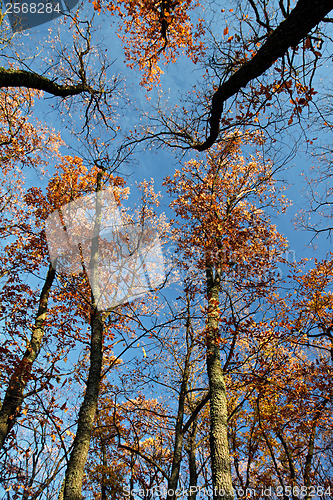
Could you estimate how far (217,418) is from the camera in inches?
203

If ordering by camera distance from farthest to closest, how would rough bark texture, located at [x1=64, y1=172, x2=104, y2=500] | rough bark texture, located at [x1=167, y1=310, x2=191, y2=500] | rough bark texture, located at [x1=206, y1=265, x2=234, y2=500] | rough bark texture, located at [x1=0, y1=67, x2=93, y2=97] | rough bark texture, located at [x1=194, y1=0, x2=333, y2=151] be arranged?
rough bark texture, located at [x1=167, y1=310, x2=191, y2=500] → rough bark texture, located at [x1=206, y1=265, x2=234, y2=500] → rough bark texture, located at [x1=64, y1=172, x2=104, y2=500] → rough bark texture, located at [x1=0, y1=67, x2=93, y2=97] → rough bark texture, located at [x1=194, y1=0, x2=333, y2=151]

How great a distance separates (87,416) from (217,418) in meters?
2.57

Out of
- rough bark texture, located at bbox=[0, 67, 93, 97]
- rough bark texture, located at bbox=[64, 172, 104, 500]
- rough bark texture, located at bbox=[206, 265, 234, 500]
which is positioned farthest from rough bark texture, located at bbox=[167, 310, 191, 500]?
rough bark texture, located at bbox=[0, 67, 93, 97]

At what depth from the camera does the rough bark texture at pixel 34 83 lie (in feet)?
12.2

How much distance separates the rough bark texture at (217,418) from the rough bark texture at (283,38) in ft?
14.6

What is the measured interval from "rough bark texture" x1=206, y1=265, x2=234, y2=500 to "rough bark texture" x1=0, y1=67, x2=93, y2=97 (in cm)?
541

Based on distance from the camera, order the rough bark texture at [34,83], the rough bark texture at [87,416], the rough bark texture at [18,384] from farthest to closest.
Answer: the rough bark texture at [18,384], the rough bark texture at [87,416], the rough bark texture at [34,83]

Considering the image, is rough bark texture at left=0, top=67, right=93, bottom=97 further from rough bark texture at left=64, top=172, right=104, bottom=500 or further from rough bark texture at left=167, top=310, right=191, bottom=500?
rough bark texture at left=167, top=310, right=191, bottom=500

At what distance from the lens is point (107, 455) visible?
12.4 m

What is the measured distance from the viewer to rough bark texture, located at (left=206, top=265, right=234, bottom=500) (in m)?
4.37

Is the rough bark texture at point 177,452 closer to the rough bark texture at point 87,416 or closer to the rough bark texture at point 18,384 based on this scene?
the rough bark texture at point 87,416

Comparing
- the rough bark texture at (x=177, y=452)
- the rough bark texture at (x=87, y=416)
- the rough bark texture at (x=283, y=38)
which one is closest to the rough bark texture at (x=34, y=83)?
the rough bark texture at (x=283, y=38)

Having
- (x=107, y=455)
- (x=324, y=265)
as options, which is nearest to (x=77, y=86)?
(x=324, y=265)

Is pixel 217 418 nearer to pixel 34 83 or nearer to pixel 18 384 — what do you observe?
pixel 18 384
